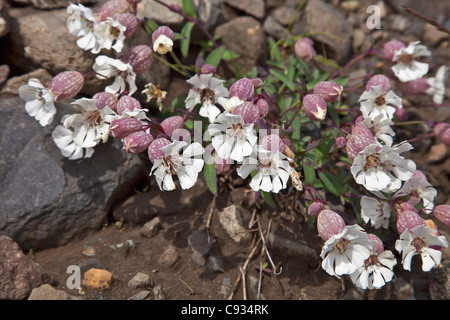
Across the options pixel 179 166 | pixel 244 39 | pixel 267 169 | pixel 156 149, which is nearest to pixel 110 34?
pixel 156 149

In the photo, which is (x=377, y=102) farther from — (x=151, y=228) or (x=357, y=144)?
(x=151, y=228)

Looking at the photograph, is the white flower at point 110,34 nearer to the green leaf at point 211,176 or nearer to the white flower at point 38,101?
the white flower at point 38,101

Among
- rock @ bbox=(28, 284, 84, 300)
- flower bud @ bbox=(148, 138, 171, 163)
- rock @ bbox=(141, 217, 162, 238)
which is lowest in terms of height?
rock @ bbox=(28, 284, 84, 300)

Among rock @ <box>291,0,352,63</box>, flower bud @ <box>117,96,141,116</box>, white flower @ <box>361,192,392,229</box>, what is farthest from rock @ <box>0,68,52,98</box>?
white flower @ <box>361,192,392,229</box>

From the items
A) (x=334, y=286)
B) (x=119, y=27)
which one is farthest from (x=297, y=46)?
(x=334, y=286)

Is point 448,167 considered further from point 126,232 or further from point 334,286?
point 126,232

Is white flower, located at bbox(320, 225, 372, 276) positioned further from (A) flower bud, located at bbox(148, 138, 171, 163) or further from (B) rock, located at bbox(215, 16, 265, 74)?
(B) rock, located at bbox(215, 16, 265, 74)
